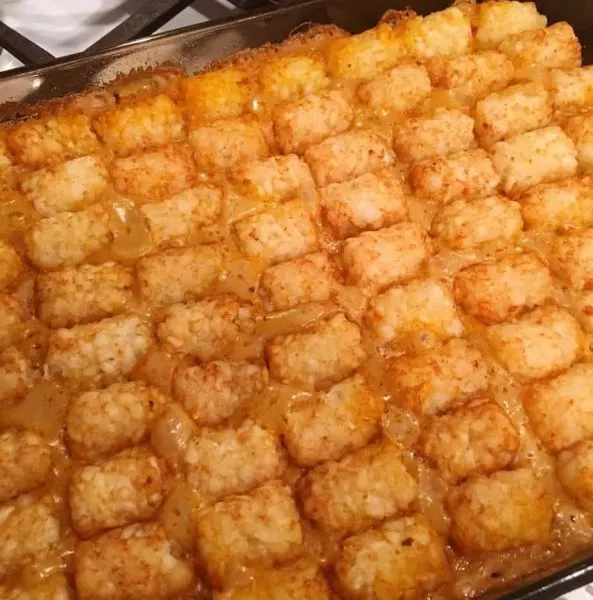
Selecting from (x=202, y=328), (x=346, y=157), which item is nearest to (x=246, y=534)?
(x=202, y=328)

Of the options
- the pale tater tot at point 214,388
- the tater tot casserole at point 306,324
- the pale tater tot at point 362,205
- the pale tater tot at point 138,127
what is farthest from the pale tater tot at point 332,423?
the pale tater tot at point 138,127

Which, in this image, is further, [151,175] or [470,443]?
[151,175]

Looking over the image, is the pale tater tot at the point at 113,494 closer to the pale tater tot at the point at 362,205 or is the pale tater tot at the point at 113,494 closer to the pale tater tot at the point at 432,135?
the pale tater tot at the point at 362,205

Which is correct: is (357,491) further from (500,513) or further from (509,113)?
(509,113)

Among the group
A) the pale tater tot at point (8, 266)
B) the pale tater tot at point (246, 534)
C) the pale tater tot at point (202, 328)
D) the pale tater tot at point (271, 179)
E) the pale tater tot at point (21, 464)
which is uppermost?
the pale tater tot at point (271, 179)

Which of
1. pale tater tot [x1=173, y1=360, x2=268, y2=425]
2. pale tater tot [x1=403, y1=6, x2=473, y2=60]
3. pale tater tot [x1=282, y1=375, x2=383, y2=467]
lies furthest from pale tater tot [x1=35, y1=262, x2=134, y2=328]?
pale tater tot [x1=403, y1=6, x2=473, y2=60]

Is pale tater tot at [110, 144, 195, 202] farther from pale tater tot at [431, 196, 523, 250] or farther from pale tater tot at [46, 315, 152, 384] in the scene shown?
pale tater tot at [431, 196, 523, 250]
